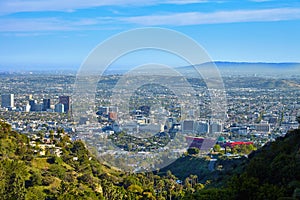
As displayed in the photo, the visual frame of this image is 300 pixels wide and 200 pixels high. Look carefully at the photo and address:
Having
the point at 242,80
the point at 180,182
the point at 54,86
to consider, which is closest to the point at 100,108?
the point at 180,182

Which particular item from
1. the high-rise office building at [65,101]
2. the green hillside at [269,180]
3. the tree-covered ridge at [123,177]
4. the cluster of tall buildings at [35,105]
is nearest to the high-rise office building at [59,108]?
the cluster of tall buildings at [35,105]

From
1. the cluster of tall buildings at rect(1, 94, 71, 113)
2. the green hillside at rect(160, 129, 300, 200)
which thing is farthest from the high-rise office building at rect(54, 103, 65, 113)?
the green hillside at rect(160, 129, 300, 200)

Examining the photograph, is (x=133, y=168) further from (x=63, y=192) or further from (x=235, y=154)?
(x=235, y=154)

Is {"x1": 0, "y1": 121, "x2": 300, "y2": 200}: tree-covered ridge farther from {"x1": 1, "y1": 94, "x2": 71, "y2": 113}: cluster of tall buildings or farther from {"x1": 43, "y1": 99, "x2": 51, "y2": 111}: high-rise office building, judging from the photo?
{"x1": 43, "y1": 99, "x2": 51, "y2": 111}: high-rise office building

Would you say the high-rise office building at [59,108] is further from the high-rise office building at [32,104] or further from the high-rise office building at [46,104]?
the high-rise office building at [32,104]

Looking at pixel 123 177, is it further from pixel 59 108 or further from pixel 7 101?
pixel 7 101
